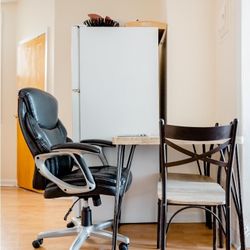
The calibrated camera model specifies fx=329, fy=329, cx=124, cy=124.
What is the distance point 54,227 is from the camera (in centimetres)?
255

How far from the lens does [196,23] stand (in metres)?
2.70

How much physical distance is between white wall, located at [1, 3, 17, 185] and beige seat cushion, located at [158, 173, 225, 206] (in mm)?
2922

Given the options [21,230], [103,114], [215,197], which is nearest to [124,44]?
[103,114]

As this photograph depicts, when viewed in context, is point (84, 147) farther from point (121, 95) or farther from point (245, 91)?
point (245, 91)

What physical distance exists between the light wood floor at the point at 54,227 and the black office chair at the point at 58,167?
0.44 feet

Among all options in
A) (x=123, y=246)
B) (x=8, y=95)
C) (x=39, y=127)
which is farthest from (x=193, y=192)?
(x=8, y=95)

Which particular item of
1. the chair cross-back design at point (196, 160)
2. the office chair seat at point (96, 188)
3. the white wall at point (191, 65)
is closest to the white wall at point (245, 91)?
the chair cross-back design at point (196, 160)

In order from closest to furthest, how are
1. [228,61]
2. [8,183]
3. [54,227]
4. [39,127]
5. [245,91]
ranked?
[39,127] → [245,91] → [228,61] → [54,227] → [8,183]

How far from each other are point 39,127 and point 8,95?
260 centimetres

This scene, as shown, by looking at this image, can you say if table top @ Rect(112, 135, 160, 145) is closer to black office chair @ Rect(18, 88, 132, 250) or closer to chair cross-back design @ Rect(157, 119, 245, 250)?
black office chair @ Rect(18, 88, 132, 250)

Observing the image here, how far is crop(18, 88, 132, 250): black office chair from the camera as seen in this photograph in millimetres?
1850

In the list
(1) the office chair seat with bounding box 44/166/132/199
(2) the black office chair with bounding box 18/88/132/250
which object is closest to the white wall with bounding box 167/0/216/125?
(2) the black office chair with bounding box 18/88/132/250

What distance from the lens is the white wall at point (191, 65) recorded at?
2697 mm

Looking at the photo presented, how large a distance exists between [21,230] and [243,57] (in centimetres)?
201
